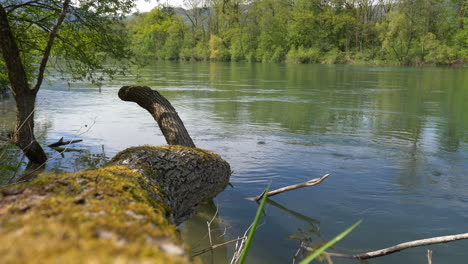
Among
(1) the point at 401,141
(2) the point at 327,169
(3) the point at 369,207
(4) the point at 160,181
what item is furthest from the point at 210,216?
(1) the point at 401,141

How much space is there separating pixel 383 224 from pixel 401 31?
63.5 meters

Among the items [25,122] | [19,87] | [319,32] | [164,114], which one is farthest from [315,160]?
[319,32]

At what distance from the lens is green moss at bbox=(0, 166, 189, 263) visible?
2.56 feet

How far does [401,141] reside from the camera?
8.55 meters

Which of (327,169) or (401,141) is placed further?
(401,141)

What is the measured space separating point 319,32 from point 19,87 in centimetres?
7578

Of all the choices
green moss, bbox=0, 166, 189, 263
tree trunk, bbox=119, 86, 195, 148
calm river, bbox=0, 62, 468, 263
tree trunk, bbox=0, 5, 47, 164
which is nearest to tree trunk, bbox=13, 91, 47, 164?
tree trunk, bbox=0, 5, 47, 164

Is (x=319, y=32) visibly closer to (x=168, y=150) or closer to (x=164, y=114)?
(x=164, y=114)

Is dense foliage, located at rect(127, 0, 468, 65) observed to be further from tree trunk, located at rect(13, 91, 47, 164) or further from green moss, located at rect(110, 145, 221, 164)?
green moss, located at rect(110, 145, 221, 164)

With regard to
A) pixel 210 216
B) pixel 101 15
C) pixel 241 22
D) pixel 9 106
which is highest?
pixel 241 22

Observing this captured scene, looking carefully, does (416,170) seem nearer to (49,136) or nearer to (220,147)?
(220,147)

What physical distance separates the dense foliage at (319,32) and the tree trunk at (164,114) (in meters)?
48.3

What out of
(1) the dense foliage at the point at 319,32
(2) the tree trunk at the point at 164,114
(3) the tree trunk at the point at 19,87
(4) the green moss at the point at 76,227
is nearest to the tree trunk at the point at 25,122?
(3) the tree trunk at the point at 19,87

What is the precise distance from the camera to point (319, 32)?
249ft
